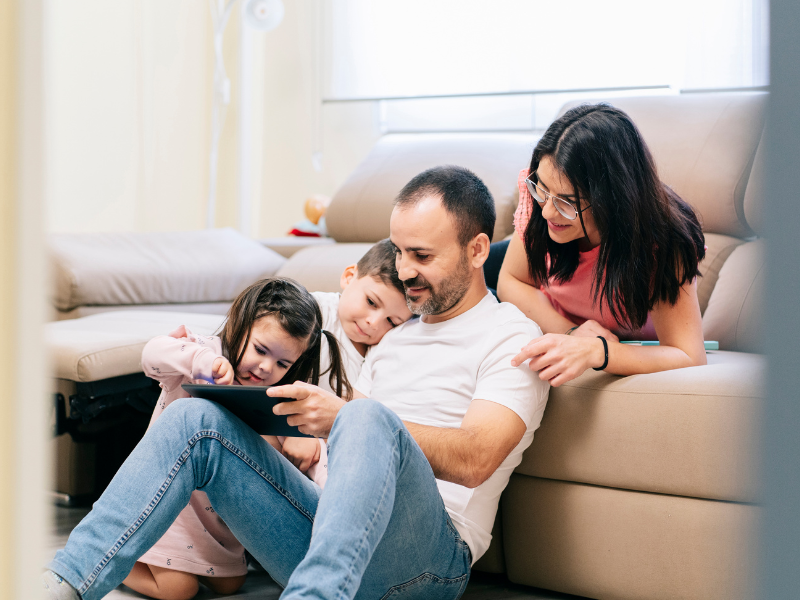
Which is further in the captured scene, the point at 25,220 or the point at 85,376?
the point at 85,376

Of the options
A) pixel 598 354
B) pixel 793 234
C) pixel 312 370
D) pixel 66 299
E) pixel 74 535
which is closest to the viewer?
pixel 793 234

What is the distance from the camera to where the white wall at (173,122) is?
3.02m

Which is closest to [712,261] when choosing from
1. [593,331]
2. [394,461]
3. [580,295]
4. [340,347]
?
[580,295]

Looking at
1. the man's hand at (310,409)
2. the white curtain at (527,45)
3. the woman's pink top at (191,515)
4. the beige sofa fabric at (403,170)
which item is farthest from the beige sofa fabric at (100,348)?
the white curtain at (527,45)

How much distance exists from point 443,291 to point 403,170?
1038mm

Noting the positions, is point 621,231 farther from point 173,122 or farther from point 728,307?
point 173,122

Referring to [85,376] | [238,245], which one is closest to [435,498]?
[85,376]

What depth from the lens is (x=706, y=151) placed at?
1.71 m

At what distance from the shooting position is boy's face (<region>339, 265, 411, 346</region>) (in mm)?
1296

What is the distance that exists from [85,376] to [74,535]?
1.67 feet

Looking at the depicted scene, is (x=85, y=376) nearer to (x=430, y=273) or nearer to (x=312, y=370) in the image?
(x=312, y=370)

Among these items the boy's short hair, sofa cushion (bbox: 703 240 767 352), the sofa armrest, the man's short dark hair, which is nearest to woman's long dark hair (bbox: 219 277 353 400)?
the boy's short hair

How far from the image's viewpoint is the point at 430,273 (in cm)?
117

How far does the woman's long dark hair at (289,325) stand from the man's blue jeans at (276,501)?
0.70 feet
